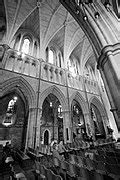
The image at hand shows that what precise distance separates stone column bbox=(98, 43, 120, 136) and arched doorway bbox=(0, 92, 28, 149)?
10.6 m

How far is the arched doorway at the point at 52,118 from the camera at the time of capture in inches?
651

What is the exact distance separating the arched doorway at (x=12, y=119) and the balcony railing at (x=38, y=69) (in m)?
4.16

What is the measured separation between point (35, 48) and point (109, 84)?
43.1 ft

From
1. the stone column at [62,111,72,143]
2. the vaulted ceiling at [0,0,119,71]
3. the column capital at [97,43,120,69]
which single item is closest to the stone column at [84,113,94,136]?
the stone column at [62,111,72,143]

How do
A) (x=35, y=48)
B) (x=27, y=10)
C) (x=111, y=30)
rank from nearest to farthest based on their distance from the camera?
(x=111, y=30), (x=27, y=10), (x=35, y=48)

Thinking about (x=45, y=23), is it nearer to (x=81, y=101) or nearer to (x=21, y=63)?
(x=21, y=63)

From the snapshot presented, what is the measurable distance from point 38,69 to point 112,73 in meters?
9.38

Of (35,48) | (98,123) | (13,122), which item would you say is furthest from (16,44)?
(98,123)

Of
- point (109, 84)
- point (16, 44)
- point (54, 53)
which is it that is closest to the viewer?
point (109, 84)

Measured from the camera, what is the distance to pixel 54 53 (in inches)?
638

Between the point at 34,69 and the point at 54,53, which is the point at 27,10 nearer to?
the point at 54,53

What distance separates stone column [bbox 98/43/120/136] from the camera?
3.81m

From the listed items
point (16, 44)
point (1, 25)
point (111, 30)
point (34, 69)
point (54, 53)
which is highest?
point (1, 25)

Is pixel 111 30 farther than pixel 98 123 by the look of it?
No
